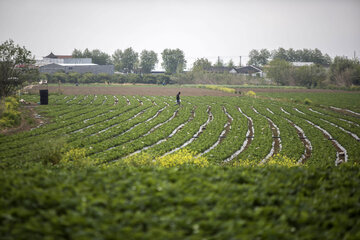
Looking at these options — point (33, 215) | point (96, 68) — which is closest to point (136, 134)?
point (33, 215)

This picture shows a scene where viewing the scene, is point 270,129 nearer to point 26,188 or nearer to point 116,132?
point 116,132

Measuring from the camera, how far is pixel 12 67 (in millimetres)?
31984

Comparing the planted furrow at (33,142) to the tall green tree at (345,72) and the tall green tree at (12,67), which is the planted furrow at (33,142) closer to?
the tall green tree at (12,67)

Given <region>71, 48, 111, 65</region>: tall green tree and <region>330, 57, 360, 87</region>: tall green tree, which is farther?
<region>71, 48, 111, 65</region>: tall green tree

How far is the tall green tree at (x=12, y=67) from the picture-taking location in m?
31.1

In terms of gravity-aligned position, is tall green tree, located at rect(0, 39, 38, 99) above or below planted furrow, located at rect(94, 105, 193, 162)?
above

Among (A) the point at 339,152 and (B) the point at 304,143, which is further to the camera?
(B) the point at 304,143

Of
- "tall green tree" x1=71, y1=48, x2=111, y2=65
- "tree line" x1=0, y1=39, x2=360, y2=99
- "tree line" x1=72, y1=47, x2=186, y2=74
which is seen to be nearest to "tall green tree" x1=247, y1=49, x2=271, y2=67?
"tree line" x1=0, y1=39, x2=360, y2=99

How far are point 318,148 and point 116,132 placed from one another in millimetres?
12179

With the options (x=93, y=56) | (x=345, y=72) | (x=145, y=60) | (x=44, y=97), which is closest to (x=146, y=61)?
(x=145, y=60)

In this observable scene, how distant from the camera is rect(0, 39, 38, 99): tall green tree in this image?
31.1m

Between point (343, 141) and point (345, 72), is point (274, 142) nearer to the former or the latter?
point (343, 141)

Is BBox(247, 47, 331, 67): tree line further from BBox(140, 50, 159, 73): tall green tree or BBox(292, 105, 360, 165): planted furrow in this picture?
BBox(292, 105, 360, 165): planted furrow

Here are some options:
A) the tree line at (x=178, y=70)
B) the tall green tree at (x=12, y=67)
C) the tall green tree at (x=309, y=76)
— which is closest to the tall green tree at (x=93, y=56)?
the tree line at (x=178, y=70)
